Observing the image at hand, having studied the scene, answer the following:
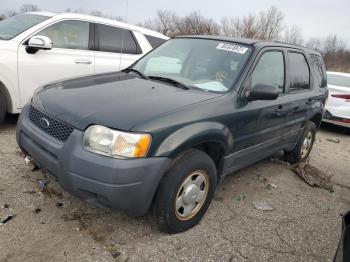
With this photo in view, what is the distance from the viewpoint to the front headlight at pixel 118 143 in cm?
275

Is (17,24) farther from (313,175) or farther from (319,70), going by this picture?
(313,175)

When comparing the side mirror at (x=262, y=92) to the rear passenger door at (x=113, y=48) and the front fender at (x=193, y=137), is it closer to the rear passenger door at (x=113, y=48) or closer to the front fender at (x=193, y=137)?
the front fender at (x=193, y=137)

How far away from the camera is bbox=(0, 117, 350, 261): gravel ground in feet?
9.72

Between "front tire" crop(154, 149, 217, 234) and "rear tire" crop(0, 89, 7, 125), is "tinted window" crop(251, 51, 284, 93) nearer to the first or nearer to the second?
"front tire" crop(154, 149, 217, 234)

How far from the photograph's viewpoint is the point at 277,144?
466 cm

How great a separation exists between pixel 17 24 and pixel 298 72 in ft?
13.4

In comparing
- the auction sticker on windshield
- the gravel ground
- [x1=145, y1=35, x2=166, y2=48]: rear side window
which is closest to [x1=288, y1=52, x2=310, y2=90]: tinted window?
the auction sticker on windshield

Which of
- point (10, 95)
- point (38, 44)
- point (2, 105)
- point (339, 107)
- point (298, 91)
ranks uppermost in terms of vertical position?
point (38, 44)

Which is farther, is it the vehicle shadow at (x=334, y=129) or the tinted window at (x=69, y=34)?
the vehicle shadow at (x=334, y=129)

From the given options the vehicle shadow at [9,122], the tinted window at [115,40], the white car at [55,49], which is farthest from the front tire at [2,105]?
the tinted window at [115,40]

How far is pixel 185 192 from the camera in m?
3.22

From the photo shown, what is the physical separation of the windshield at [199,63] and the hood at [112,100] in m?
0.27

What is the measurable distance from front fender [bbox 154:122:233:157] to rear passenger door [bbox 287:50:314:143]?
1.50m

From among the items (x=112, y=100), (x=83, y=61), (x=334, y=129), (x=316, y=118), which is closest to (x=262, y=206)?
(x=112, y=100)
